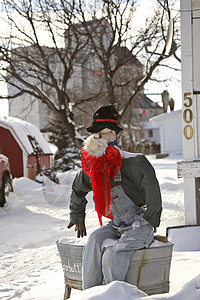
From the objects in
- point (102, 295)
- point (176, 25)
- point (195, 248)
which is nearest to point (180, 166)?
point (195, 248)

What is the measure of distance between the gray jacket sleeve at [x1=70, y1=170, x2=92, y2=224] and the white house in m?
32.4

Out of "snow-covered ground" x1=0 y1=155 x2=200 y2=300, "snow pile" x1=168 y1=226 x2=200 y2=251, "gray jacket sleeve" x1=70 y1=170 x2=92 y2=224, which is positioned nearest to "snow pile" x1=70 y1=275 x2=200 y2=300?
"snow-covered ground" x1=0 y1=155 x2=200 y2=300

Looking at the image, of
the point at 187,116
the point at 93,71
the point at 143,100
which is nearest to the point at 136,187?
the point at 187,116

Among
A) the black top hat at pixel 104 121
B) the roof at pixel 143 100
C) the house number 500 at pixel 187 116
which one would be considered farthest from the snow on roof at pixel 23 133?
the black top hat at pixel 104 121

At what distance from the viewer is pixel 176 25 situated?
14703 mm

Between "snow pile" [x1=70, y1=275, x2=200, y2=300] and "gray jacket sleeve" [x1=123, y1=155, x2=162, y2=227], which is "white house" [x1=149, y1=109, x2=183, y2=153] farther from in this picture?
"snow pile" [x1=70, y1=275, x2=200, y2=300]

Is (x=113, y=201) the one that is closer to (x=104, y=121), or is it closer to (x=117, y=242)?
(x=117, y=242)

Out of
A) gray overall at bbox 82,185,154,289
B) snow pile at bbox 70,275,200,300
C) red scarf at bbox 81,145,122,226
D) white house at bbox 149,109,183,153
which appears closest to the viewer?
snow pile at bbox 70,275,200,300

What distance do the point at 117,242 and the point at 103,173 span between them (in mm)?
547

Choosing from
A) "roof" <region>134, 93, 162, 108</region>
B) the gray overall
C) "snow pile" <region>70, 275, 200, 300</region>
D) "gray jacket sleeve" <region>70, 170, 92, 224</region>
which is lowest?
"snow pile" <region>70, 275, 200, 300</region>

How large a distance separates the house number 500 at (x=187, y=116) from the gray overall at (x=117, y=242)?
322 centimetres

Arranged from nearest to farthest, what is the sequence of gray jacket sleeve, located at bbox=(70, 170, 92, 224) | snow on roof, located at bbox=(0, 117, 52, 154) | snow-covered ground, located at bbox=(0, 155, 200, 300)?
snow-covered ground, located at bbox=(0, 155, 200, 300)
gray jacket sleeve, located at bbox=(70, 170, 92, 224)
snow on roof, located at bbox=(0, 117, 52, 154)

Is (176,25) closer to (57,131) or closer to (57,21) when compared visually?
(57,21)

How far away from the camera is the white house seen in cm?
3619
